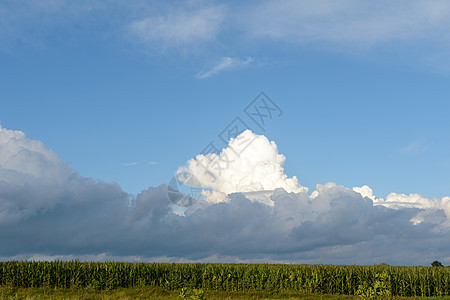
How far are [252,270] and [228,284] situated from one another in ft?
8.91

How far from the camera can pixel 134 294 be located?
36.4m

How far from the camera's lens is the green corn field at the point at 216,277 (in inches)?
1523

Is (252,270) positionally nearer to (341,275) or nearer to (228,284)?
(228,284)

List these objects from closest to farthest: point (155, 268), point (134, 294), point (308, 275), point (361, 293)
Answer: point (361, 293) < point (134, 294) < point (308, 275) < point (155, 268)

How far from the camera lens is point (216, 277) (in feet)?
131

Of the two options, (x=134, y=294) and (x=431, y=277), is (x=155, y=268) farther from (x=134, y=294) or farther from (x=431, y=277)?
(x=431, y=277)

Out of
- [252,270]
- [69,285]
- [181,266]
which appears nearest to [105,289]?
[69,285]

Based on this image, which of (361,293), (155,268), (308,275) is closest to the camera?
(361,293)

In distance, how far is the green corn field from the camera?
127 ft

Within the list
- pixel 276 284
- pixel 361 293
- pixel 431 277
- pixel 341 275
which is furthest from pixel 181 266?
pixel 431 277

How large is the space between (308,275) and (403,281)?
914 centimetres

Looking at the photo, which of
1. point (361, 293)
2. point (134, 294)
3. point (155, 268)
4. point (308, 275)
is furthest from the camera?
point (155, 268)

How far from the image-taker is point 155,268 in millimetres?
41500

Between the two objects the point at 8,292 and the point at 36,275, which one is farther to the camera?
the point at 36,275
